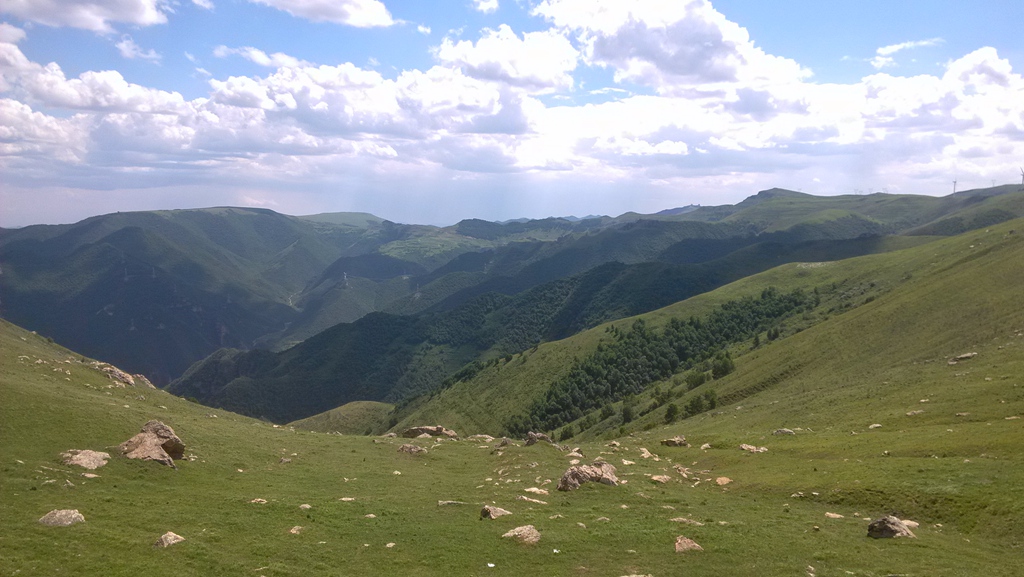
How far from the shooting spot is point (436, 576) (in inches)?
1235

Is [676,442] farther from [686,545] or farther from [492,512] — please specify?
[686,545]

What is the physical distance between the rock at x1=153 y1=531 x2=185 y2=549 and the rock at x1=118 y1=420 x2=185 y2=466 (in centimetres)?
1586

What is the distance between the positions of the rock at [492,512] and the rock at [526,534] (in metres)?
3.70

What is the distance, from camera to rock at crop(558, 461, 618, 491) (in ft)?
160

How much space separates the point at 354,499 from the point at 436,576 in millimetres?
16118

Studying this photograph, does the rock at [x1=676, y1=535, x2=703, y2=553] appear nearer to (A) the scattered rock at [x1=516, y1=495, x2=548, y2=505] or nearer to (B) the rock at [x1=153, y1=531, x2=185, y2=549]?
(A) the scattered rock at [x1=516, y1=495, x2=548, y2=505]

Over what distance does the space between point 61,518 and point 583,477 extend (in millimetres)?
36360

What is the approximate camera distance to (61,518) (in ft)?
110

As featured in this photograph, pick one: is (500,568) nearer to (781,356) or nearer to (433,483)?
→ (433,483)

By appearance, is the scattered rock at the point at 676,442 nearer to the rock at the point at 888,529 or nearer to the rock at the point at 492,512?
the rock at the point at 888,529

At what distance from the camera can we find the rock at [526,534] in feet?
118

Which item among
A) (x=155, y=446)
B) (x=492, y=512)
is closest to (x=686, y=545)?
(x=492, y=512)

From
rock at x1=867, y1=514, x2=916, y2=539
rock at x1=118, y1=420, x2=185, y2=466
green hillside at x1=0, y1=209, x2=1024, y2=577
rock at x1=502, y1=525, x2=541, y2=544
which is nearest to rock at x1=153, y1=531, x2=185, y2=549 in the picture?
green hillside at x1=0, y1=209, x2=1024, y2=577

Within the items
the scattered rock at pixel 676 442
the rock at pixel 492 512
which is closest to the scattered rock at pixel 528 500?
the rock at pixel 492 512
